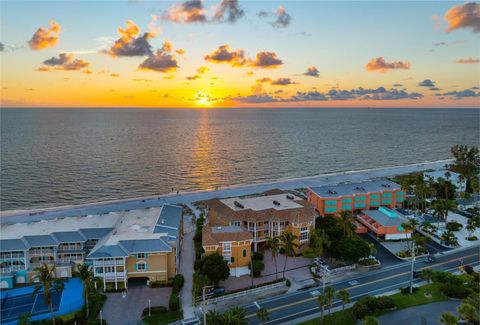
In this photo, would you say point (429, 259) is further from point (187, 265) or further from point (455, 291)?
point (187, 265)

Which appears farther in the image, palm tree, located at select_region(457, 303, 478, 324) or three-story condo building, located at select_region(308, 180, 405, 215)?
three-story condo building, located at select_region(308, 180, 405, 215)

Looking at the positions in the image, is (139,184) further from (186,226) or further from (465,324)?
(465,324)

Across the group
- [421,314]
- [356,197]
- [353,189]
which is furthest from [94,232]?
[353,189]

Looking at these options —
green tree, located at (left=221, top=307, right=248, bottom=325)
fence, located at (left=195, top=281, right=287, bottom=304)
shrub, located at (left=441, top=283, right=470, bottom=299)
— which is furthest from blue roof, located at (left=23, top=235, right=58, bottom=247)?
shrub, located at (left=441, top=283, right=470, bottom=299)

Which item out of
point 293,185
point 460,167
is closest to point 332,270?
point 293,185

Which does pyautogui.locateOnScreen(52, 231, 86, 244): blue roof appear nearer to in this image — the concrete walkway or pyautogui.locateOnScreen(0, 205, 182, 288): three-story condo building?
pyautogui.locateOnScreen(0, 205, 182, 288): three-story condo building

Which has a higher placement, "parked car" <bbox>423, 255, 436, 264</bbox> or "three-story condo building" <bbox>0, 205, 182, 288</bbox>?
"three-story condo building" <bbox>0, 205, 182, 288</bbox>
